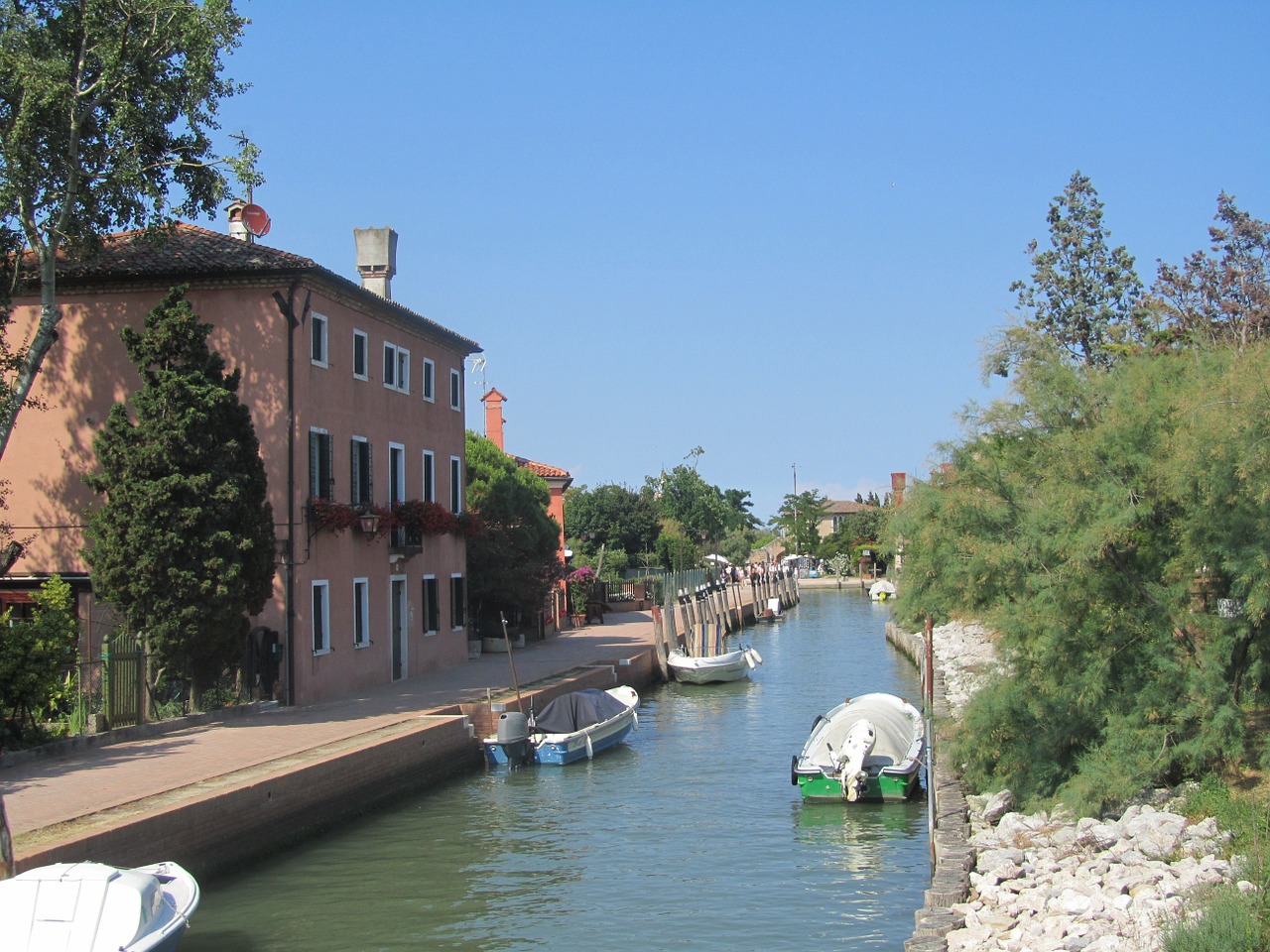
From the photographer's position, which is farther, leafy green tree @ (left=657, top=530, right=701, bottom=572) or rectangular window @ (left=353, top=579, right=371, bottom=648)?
leafy green tree @ (left=657, top=530, right=701, bottom=572)

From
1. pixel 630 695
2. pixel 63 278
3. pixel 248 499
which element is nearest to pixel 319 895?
pixel 248 499

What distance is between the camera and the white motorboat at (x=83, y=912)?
1027cm

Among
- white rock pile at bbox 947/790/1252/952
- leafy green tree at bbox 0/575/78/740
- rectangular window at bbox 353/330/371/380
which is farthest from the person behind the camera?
rectangular window at bbox 353/330/371/380

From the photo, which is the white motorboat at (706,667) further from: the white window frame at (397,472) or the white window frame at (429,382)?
the white window frame at (397,472)

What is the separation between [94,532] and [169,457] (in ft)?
5.62

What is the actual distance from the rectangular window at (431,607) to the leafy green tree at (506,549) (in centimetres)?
483

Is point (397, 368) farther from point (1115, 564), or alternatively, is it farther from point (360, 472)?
point (1115, 564)

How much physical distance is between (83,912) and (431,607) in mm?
19555

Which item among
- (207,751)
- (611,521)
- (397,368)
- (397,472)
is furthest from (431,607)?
(611,521)

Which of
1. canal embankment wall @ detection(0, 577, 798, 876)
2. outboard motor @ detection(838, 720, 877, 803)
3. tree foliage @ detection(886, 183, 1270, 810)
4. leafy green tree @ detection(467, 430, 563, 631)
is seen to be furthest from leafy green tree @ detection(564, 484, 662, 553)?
tree foliage @ detection(886, 183, 1270, 810)

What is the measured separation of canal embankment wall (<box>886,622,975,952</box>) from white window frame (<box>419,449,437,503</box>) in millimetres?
14247

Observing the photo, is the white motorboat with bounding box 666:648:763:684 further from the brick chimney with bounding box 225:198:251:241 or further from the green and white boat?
the brick chimney with bounding box 225:198:251:241

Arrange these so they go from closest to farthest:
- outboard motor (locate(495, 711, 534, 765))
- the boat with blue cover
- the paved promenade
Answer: the paved promenade
outboard motor (locate(495, 711, 534, 765))
the boat with blue cover

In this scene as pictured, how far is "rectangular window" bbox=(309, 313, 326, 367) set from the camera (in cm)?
2411
